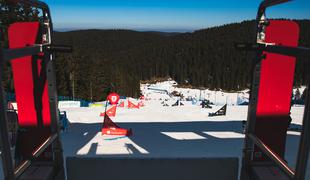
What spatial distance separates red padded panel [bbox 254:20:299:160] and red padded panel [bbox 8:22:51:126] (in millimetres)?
2969

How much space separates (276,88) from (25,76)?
3492mm

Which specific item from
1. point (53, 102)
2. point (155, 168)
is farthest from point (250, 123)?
point (53, 102)

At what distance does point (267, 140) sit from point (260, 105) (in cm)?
52

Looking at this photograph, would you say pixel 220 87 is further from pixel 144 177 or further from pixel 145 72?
pixel 144 177

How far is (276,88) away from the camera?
13.0ft

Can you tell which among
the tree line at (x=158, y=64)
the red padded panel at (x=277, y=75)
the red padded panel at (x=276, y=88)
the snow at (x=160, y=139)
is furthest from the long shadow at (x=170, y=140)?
the tree line at (x=158, y=64)

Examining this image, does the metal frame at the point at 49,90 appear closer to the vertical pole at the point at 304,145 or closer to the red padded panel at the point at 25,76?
the red padded panel at the point at 25,76

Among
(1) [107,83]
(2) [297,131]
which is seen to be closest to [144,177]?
(2) [297,131]

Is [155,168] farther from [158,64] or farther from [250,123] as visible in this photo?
[158,64]

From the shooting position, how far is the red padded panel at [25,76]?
3.89 meters

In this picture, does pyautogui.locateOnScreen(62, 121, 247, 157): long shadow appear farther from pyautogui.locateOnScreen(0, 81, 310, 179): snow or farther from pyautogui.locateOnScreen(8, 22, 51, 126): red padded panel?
pyautogui.locateOnScreen(8, 22, 51, 126): red padded panel

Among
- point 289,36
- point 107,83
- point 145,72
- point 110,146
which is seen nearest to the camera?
point 289,36

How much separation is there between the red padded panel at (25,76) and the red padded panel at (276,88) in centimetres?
297

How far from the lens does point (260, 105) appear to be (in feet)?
12.7
